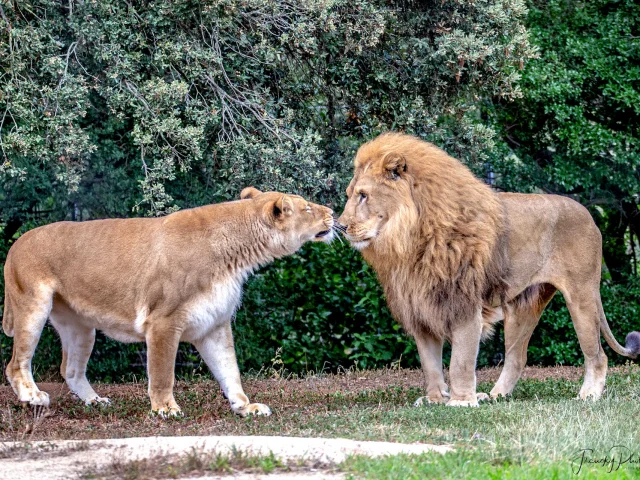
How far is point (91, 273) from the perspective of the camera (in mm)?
8039

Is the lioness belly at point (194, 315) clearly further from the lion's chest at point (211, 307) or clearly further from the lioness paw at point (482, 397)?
the lioness paw at point (482, 397)

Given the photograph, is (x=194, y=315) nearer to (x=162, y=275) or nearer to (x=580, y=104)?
(x=162, y=275)

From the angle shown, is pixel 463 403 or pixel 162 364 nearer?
pixel 162 364

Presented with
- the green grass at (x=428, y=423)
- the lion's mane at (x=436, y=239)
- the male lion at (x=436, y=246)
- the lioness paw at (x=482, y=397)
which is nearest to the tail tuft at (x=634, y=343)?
the green grass at (x=428, y=423)

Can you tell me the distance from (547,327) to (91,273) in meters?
7.65

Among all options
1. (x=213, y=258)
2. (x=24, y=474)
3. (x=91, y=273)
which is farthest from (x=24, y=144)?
(x=24, y=474)

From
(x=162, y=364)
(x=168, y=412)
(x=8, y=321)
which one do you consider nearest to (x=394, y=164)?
(x=162, y=364)

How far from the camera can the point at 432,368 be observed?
8.30 meters

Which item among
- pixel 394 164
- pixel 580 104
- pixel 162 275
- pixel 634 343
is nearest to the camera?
pixel 162 275

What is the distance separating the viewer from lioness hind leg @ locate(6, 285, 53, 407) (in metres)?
8.05

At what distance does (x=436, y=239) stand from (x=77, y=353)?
3.35 m

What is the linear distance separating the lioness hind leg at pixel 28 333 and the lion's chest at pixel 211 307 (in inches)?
49.5

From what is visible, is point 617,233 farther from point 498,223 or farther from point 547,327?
point 498,223

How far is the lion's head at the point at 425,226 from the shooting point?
796cm
